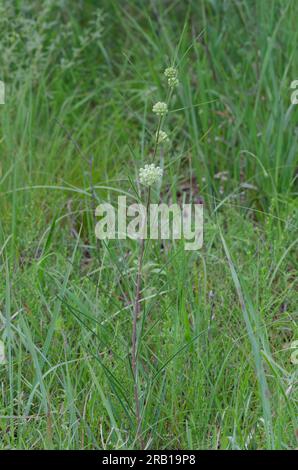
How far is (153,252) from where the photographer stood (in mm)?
2607

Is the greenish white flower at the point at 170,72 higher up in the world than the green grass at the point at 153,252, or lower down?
higher up

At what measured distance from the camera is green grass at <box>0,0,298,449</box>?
1.96 m

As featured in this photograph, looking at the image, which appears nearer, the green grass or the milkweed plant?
the milkweed plant

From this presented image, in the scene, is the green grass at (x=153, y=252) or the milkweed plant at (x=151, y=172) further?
the green grass at (x=153, y=252)

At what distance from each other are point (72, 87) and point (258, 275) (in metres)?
1.64

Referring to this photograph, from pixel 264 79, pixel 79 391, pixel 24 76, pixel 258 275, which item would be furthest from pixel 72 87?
pixel 79 391

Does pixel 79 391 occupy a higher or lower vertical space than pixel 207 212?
lower

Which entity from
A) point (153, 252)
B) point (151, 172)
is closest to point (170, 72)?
point (151, 172)

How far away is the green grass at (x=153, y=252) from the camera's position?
1.96 m

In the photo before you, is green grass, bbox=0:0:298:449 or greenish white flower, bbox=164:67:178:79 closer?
greenish white flower, bbox=164:67:178:79

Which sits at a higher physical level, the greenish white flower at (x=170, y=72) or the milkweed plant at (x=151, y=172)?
the greenish white flower at (x=170, y=72)

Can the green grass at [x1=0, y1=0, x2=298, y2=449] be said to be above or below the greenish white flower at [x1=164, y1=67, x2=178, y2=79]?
below
